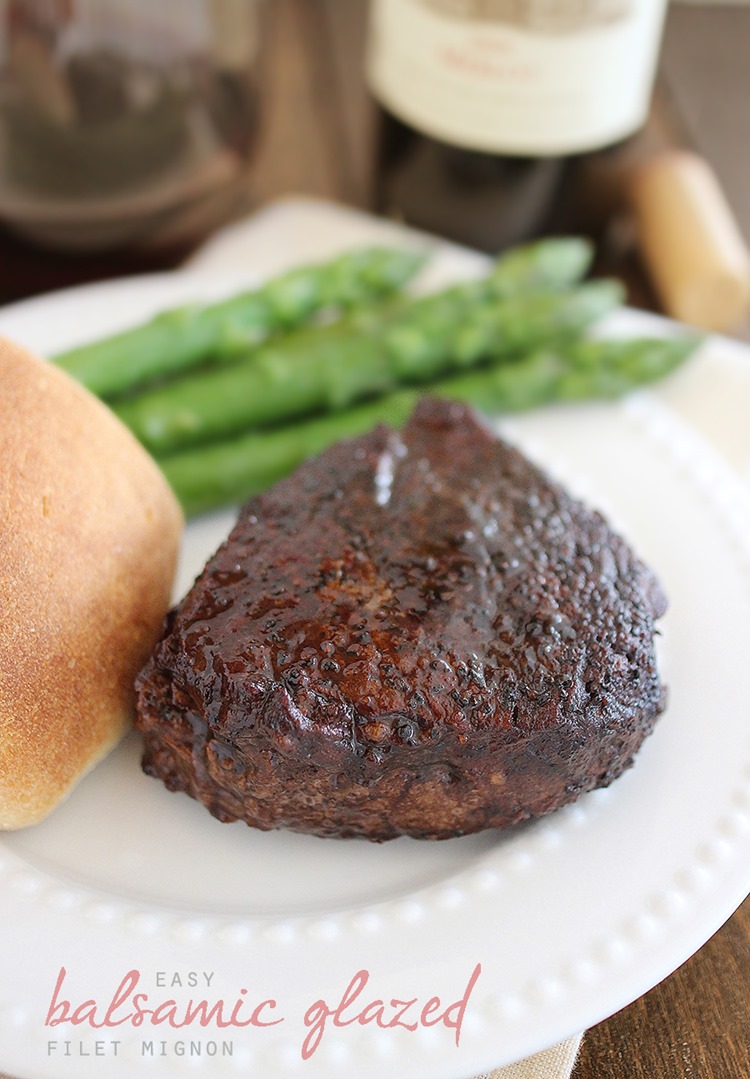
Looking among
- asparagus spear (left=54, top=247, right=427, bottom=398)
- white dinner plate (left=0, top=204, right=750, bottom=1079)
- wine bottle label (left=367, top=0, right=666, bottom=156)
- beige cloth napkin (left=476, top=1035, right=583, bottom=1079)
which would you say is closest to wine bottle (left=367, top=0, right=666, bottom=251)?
wine bottle label (left=367, top=0, right=666, bottom=156)

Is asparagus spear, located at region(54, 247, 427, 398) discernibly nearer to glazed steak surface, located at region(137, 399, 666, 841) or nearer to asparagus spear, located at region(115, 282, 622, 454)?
asparagus spear, located at region(115, 282, 622, 454)

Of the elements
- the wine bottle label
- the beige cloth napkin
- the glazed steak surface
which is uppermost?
the wine bottle label

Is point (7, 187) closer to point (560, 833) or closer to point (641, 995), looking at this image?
point (560, 833)

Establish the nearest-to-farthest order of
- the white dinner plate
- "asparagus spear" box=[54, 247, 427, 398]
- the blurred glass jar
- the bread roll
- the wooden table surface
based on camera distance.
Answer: the white dinner plate
the bread roll
"asparagus spear" box=[54, 247, 427, 398]
the blurred glass jar
the wooden table surface

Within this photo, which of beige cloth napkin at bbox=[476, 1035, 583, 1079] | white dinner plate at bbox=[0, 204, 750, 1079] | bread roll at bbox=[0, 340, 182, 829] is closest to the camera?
white dinner plate at bbox=[0, 204, 750, 1079]

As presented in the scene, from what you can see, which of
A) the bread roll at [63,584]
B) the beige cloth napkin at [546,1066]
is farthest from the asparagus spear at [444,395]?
the beige cloth napkin at [546,1066]

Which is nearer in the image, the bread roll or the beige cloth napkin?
the beige cloth napkin

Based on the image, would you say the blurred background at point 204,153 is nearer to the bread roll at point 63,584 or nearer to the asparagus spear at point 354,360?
the asparagus spear at point 354,360
